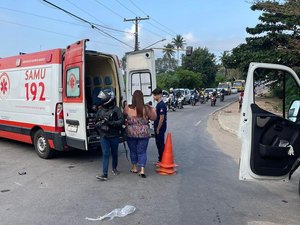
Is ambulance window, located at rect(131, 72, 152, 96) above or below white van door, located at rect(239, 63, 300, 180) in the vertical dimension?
above

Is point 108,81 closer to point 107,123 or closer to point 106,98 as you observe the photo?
point 106,98

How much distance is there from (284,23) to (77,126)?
24100 millimetres

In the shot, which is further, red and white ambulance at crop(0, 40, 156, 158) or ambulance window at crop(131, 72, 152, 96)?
ambulance window at crop(131, 72, 152, 96)

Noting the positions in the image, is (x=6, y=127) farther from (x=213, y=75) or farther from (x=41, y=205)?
(x=213, y=75)

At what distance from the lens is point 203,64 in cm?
6556

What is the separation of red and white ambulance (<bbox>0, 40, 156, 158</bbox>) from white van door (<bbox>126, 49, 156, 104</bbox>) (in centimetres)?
3

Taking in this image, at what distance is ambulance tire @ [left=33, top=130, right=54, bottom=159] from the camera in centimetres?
827

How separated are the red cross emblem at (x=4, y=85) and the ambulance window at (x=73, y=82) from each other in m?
2.79

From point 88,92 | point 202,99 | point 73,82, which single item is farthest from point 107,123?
point 202,99

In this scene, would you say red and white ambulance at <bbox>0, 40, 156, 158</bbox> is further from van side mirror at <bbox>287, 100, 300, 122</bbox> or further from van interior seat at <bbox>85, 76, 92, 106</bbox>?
van side mirror at <bbox>287, 100, 300, 122</bbox>

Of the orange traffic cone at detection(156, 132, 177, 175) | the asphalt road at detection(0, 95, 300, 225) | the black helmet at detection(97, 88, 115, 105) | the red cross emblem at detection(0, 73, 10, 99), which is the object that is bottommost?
the asphalt road at detection(0, 95, 300, 225)

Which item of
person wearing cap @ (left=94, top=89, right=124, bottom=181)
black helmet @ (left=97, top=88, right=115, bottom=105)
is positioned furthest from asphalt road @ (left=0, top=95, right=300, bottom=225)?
black helmet @ (left=97, top=88, right=115, bottom=105)

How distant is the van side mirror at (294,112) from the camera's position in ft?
16.7

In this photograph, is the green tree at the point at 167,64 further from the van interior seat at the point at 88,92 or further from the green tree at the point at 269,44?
the van interior seat at the point at 88,92
